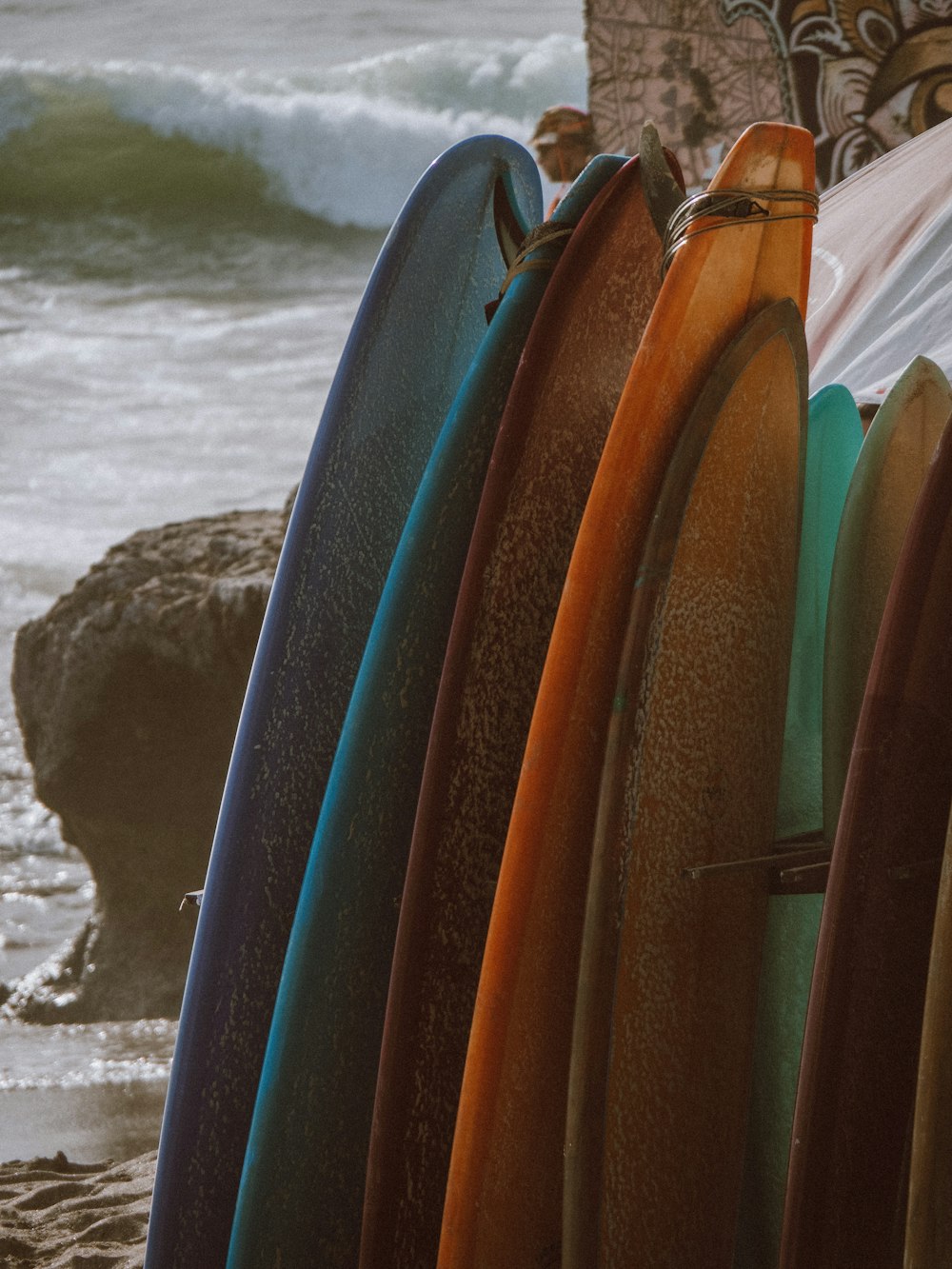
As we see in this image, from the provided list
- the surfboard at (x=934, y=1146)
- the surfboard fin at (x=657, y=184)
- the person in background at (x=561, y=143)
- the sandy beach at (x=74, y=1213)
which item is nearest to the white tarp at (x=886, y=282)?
the surfboard fin at (x=657, y=184)

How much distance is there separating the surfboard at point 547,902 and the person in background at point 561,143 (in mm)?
3743

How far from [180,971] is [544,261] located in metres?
4.75

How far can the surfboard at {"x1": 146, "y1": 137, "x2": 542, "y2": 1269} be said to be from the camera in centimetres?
79

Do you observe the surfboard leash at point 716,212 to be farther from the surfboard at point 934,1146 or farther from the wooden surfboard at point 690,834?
the surfboard at point 934,1146

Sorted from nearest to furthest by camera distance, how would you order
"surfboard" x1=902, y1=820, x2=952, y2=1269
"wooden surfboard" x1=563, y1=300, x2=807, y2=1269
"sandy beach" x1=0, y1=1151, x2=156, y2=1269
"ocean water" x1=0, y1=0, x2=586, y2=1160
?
1. "surfboard" x1=902, y1=820, x2=952, y2=1269
2. "wooden surfboard" x1=563, y1=300, x2=807, y2=1269
3. "sandy beach" x1=0, y1=1151, x2=156, y2=1269
4. "ocean water" x1=0, y1=0, x2=586, y2=1160

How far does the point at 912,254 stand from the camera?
77.3 inches

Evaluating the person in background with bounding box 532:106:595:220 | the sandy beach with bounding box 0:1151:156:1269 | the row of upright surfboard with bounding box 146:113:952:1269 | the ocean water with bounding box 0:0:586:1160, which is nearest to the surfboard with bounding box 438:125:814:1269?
the row of upright surfboard with bounding box 146:113:952:1269

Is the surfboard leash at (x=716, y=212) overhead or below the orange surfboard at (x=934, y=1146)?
overhead

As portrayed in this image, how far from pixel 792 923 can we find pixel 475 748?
1.00 ft

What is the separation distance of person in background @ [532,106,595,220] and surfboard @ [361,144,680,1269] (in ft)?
11.9

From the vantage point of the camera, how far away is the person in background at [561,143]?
13.6 feet

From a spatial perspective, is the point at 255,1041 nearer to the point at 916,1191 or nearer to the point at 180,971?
the point at 916,1191

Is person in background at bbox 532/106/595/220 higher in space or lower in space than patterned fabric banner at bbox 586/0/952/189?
lower

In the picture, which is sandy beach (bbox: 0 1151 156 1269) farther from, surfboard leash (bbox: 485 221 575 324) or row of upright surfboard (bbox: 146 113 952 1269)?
surfboard leash (bbox: 485 221 575 324)
